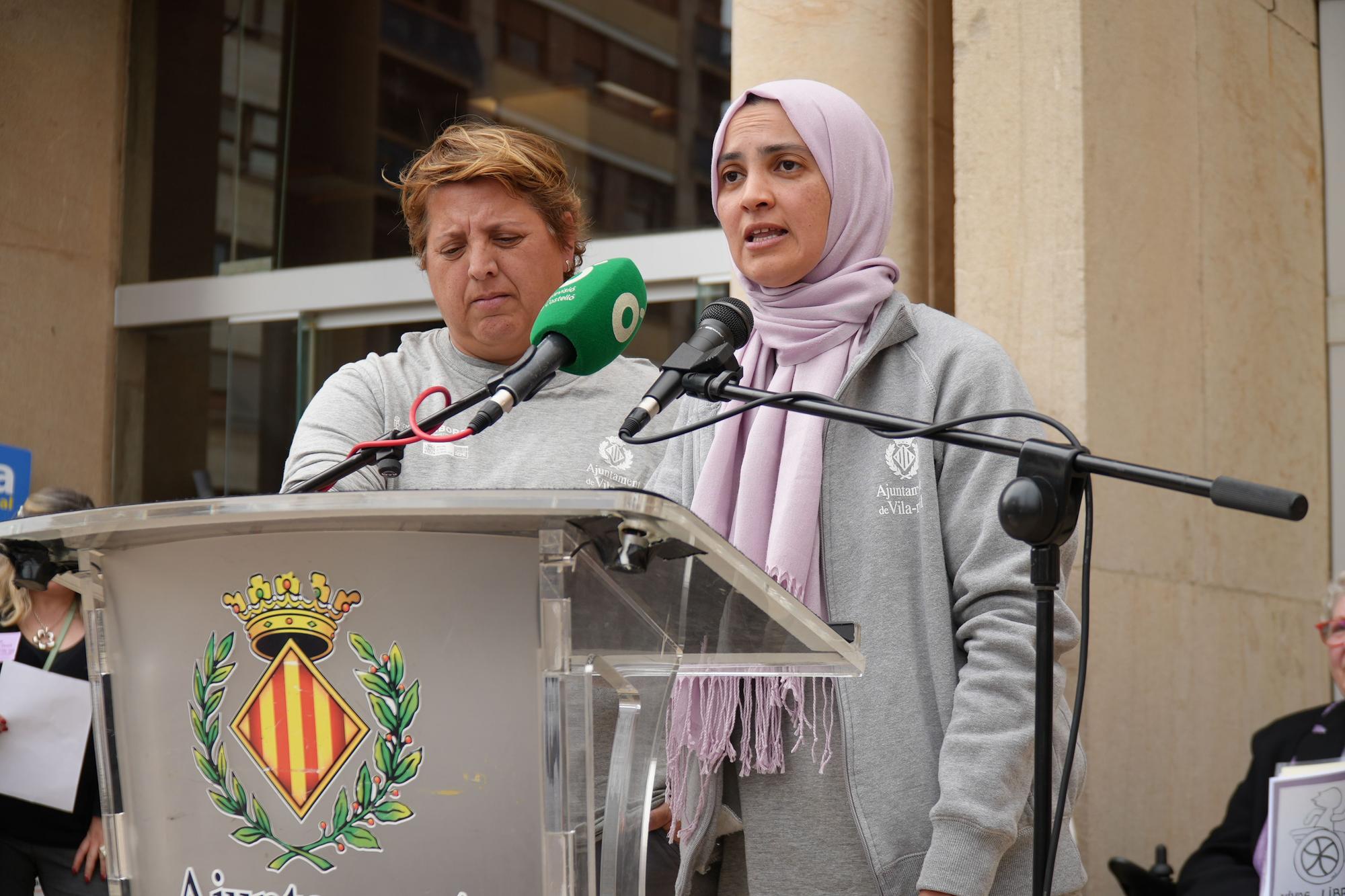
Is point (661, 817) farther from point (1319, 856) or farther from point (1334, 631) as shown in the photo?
point (1334, 631)

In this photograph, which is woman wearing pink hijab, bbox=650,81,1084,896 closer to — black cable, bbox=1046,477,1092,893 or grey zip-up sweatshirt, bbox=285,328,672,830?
grey zip-up sweatshirt, bbox=285,328,672,830

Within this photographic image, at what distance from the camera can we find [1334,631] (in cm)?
405

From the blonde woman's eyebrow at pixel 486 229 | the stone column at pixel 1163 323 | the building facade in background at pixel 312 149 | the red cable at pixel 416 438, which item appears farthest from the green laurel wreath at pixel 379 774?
the building facade in background at pixel 312 149

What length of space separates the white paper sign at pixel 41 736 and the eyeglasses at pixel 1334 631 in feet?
12.6

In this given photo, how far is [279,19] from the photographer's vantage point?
8359 millimetres

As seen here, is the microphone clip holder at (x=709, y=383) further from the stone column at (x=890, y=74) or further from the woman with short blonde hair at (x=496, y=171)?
the stone column at (x=890, y=74)

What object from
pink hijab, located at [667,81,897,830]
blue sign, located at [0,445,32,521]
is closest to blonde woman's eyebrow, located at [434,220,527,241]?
pink hijab, located at [667,81,897,830]

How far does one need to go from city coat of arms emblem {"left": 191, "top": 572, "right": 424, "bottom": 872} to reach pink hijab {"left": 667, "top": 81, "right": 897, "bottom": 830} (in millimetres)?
793

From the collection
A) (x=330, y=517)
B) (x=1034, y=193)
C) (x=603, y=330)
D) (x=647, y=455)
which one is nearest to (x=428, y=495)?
(x=330, y=517)

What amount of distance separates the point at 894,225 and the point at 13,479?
15.3 ft

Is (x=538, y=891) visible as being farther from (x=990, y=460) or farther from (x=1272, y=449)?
(x=1272, y=449)

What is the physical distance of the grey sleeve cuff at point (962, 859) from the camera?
1.84 m

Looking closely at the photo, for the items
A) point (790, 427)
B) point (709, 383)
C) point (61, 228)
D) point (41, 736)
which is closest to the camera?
point (709, 383)

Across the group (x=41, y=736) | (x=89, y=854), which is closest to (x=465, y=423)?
(x=41, y=736)
